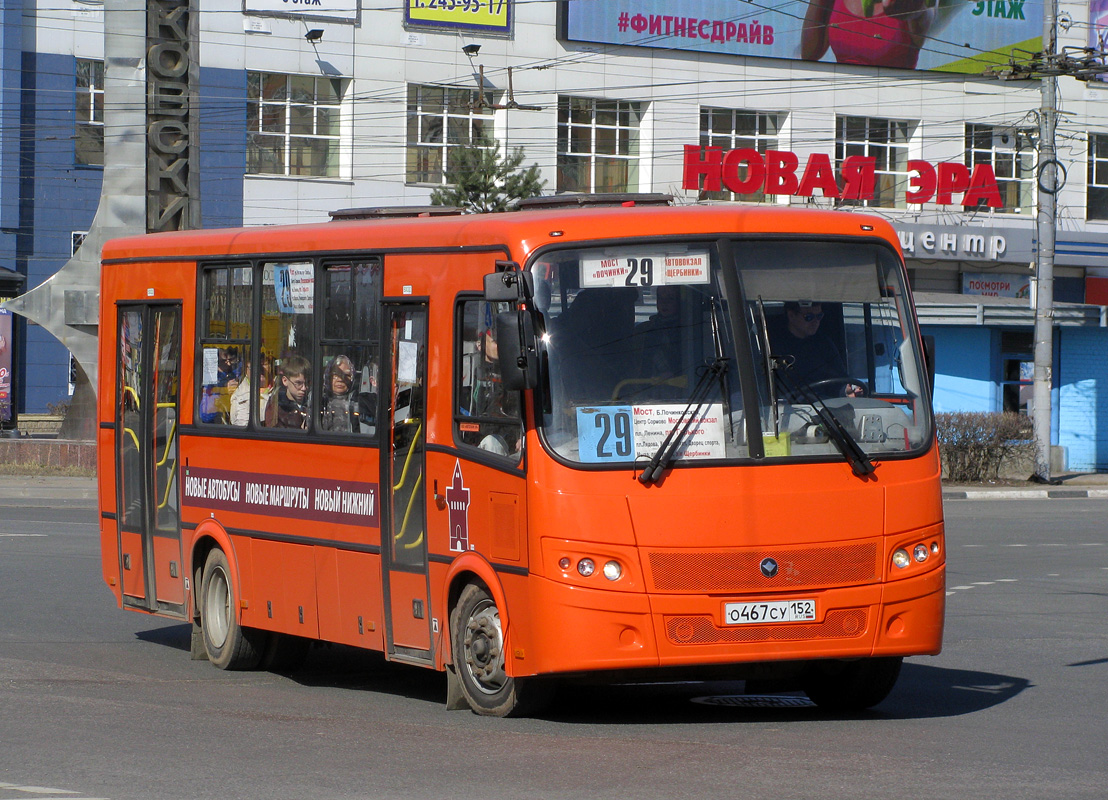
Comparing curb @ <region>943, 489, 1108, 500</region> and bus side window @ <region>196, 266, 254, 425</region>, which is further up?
bus side window @ <region>196, 266, 254, 425</region>

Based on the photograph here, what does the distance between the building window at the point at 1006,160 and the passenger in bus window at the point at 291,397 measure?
1617 inches

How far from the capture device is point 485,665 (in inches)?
335

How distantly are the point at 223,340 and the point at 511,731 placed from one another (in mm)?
4016

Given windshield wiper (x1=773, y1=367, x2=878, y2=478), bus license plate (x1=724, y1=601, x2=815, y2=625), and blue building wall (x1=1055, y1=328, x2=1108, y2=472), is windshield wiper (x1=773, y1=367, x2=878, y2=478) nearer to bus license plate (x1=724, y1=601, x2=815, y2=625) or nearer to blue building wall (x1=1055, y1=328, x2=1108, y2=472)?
bus license plate (x1=724, y1=601, x2=815, y2=625)

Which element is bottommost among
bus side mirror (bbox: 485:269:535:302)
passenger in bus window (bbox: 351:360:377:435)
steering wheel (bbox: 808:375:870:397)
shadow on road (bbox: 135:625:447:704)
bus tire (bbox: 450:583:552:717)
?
shadow on road (bbox: 135:625:447:704)

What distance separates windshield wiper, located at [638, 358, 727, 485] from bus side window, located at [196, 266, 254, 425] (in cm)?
372

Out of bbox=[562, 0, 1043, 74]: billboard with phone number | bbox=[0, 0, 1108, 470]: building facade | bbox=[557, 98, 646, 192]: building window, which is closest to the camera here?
bbox=[0, 0, 1108, 470]: building facade

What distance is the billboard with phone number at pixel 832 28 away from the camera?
45.0 m

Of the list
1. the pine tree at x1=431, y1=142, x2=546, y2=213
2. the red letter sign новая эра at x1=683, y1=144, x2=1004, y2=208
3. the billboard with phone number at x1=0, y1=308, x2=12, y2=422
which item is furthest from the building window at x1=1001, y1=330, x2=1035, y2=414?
the billboard with phone number at x1=0, y1=308, x2=12, y2=422

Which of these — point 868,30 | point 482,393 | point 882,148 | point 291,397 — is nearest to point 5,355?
point 882,148

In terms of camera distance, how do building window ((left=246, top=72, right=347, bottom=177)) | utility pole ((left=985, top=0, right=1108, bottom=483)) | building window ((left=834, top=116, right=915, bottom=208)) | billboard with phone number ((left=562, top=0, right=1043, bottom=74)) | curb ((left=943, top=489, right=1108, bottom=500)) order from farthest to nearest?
building window ((left=834, top=116, right=915, bottom=208)) < billboard with phone number ((left=562, top=0, right=1043, bottom=74)) < building window ((left=246, top=72, right=347, bottom=177)) < utility pole ((left=985, top=0, right=1108, bottom=483)) < curb ((left=943, top=489, right=1108, bottom=500))

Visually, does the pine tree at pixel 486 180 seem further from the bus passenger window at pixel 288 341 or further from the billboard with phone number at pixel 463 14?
the bus passenger window at pixel 288 341

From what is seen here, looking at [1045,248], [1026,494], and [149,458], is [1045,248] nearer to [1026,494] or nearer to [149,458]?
[1026,494]

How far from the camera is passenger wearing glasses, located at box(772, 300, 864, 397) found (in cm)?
833
